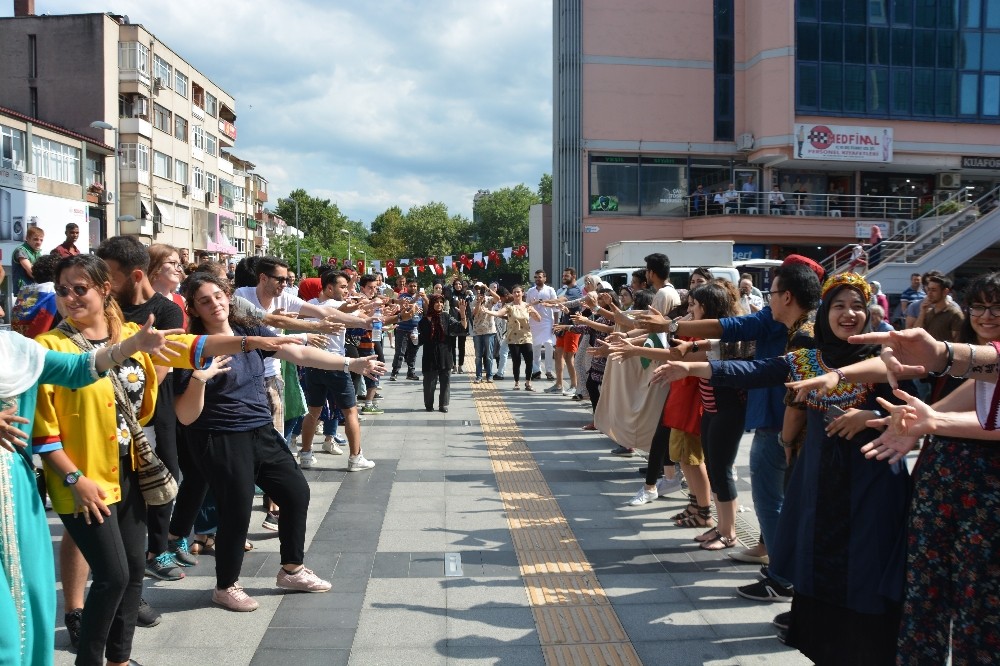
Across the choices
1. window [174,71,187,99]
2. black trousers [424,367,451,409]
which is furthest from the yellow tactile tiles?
window [174,71,187,99]

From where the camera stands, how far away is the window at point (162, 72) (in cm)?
5001

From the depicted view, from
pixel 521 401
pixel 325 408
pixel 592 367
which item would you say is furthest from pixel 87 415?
pixel 521 401

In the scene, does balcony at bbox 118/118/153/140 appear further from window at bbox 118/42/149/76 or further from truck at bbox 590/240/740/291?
truck at bbox 590/240/740/291

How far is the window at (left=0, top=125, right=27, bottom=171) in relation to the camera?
32875mm

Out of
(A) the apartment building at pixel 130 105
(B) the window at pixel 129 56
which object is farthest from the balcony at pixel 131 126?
(B) the window at pixel 129 56

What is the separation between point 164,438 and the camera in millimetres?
4883

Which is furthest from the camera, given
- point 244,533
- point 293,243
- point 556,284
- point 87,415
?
point 293,243

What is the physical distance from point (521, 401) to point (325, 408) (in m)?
4.90

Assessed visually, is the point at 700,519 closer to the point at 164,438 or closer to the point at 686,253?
the point at 164,438

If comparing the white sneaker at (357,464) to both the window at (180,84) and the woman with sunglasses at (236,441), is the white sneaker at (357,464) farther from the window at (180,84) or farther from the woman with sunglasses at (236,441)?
the window at (180,84)

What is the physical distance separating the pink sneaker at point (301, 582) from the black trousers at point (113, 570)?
1.32 metres

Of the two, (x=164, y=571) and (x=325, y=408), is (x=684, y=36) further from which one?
(x=164, y=571)

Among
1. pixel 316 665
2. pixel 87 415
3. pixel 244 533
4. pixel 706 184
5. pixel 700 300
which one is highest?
pixel 706 184

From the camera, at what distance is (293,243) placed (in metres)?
73.7
